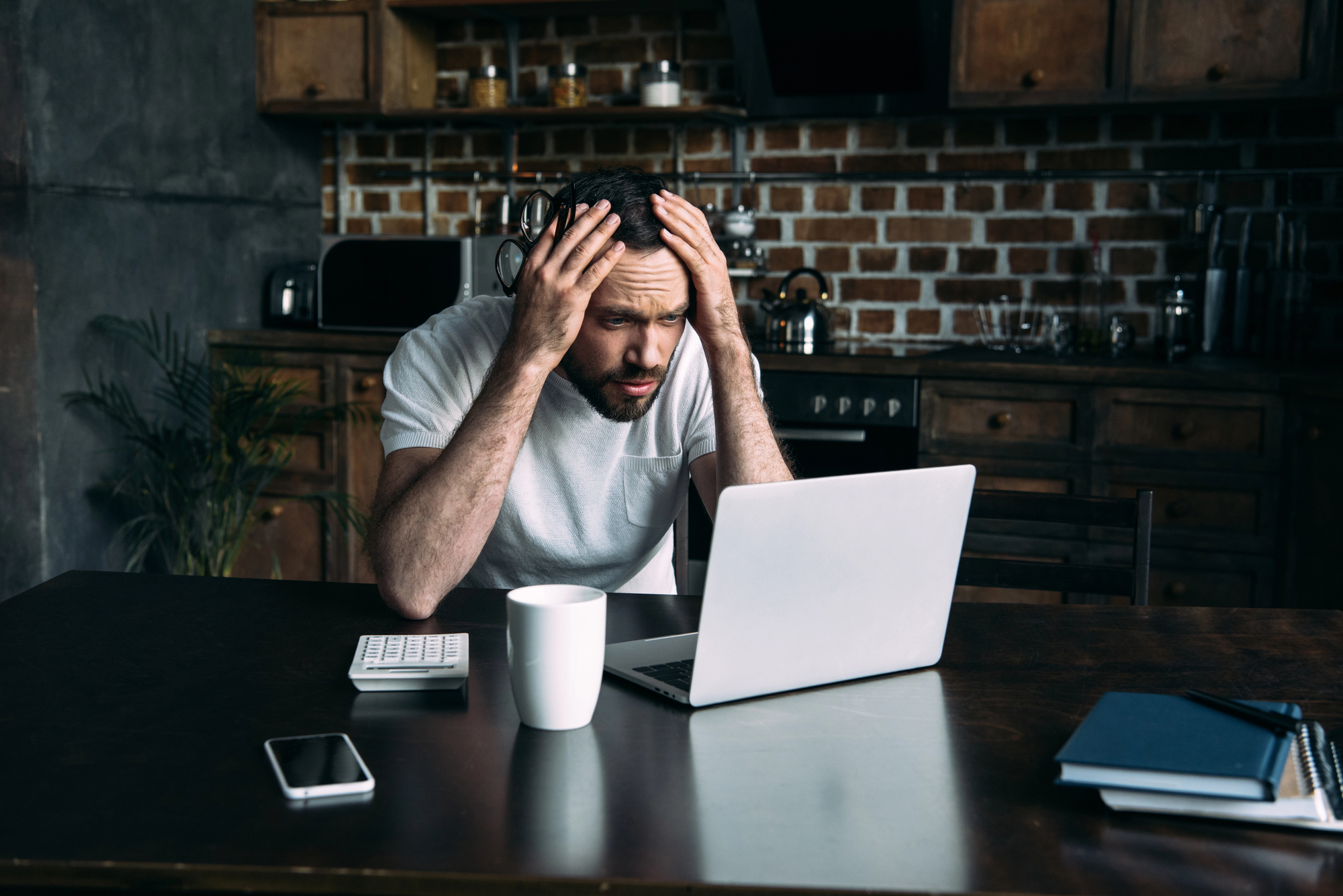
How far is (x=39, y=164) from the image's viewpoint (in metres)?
2.84

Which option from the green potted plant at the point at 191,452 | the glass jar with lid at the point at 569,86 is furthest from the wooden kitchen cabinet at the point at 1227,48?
the green potted plant at the point at 191,452

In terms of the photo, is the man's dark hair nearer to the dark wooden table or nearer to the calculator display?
the dark wooden table

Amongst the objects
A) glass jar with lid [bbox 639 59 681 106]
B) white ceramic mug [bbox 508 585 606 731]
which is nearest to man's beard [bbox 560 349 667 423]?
white ceramic mug [bbox 508 585 606 731]

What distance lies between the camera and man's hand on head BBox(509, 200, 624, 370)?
55.8 inches

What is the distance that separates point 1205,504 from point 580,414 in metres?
1.76

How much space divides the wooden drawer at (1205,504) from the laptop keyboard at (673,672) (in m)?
1.97

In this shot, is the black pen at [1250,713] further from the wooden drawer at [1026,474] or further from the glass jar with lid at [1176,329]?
the glass jar with lid at [1176,329]

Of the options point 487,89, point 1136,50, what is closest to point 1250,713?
point 1136,50

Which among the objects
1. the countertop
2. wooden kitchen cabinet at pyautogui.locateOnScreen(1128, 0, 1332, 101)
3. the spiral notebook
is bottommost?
the spiral notebook

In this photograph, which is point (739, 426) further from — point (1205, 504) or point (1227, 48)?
point (1227, 48)

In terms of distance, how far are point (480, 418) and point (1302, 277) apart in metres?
2.45

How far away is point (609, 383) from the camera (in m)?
1.56

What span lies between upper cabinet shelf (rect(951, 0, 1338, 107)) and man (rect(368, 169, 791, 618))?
67.8 inches

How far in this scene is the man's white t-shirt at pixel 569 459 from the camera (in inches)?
62.3
